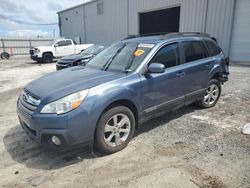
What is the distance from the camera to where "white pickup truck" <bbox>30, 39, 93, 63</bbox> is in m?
16.7

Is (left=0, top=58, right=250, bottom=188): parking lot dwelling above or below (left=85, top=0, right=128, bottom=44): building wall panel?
below

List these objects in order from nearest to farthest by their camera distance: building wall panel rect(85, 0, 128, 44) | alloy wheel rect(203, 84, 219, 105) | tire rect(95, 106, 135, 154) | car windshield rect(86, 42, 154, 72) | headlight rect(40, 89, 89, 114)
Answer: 1. headlight rect(40, 89, 89, 114)
2. tire rect(95, 106, 135, 154)
3. car windshield rect(86, 42, 154, 72)
4. alloy wheel rect(203, 84, 219, 105)
5. building wall panel rect(85, 0, 128, 44)

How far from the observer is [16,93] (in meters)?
7.47

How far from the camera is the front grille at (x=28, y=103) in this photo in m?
2.99

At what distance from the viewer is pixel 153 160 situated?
10.2 ft

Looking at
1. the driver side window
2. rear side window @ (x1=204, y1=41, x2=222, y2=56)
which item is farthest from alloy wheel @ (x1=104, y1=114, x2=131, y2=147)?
the driver side window

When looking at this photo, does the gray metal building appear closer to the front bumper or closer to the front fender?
the front fender

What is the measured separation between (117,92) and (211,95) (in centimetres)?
301

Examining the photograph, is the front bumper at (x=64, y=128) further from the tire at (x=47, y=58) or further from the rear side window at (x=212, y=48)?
the tire at (x=47, y=58)

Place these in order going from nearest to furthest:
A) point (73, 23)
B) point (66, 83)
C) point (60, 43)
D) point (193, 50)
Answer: point (66, 83), point (193, 50), point (60, 43), point (73, 23)

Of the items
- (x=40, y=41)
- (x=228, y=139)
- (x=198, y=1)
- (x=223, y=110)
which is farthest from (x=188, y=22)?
(x=40, y=41)

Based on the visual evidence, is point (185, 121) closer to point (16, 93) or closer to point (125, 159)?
point (125, 159)

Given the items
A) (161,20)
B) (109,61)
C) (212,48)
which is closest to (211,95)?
(212,48)

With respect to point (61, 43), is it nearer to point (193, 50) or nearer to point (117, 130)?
point (193, 50)
